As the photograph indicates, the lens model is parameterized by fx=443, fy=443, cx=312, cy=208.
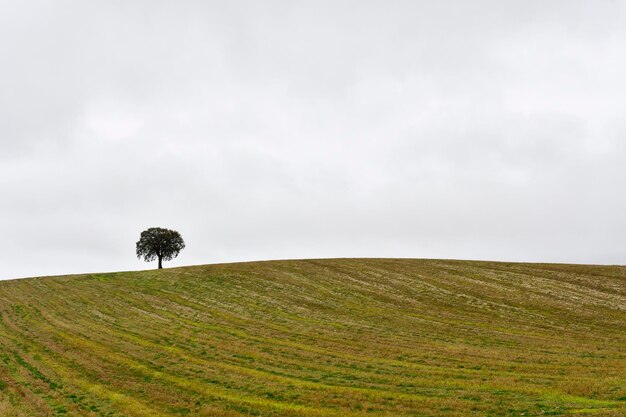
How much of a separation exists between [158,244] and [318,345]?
62.5 metres

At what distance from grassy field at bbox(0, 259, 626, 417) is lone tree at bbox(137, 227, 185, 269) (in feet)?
85.2

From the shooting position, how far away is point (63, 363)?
27828mm

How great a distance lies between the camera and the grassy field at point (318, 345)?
20.5 meters

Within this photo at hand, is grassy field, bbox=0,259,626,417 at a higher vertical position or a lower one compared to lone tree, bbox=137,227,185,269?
lower

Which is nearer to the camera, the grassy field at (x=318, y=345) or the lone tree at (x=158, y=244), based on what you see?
the grassy field at (x=318, y=345)

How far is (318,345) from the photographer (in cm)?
3094

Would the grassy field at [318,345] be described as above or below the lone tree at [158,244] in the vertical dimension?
below

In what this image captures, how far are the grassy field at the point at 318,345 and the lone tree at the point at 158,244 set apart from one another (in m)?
26.0

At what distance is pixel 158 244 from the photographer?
281 feet

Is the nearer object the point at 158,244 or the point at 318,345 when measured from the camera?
the point at 318,345

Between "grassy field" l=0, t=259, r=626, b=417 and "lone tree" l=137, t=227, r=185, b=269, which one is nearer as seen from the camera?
"grassy field" l=0, t=259, r=626, b=417

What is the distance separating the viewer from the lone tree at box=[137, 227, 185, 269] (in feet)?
281

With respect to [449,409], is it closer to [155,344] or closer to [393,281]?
[155,344]

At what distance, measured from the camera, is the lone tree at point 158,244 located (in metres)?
85.6
